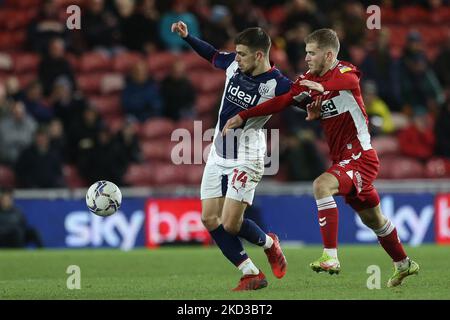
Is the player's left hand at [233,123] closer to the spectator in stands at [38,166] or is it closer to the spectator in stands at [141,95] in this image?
the spectator in stands at [38,166]

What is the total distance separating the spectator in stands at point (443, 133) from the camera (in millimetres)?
17984

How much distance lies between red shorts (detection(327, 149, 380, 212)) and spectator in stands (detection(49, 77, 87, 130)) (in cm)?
899

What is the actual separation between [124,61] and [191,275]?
855cm

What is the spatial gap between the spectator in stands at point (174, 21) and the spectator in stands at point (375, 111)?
3176 millimetres

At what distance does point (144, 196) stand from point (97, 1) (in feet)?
14.3

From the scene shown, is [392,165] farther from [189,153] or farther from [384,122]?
[189,153]

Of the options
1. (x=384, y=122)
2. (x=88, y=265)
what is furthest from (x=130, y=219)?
(x=384, y=122)

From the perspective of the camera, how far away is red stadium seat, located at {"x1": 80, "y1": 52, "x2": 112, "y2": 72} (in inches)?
758

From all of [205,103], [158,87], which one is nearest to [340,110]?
[158,87]

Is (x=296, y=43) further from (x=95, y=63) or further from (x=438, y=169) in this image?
(x=95, y=63)

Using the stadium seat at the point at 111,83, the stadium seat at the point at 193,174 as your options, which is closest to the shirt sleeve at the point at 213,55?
the stadium seat at the point at 193,174

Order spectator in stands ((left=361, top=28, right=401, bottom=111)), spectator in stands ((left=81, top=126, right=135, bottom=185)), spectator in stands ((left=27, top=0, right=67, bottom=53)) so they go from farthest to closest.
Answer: spectator in stands ((left=27, top=0, right=67, bottom=53)), spectator in stands ((left=361, top=28, right=401, bottom=111)), spectator in stands ((left=81, top=126, right=135, bottom=185))

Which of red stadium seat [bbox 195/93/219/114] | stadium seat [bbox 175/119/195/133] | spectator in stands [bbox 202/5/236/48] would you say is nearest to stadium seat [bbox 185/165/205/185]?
stadium seat [bbox 175/119/195/133]

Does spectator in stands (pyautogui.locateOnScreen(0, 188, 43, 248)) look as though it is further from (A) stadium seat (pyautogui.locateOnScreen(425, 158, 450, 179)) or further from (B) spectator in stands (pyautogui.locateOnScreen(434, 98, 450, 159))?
(B) spectator in stands (pyautogui.locateOnScreen(434, 98, 450, 159))
